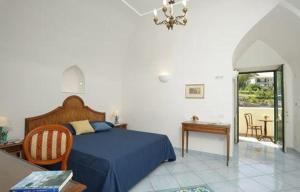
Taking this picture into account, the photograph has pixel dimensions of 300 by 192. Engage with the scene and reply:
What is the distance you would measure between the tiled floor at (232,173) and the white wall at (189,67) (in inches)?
22.6

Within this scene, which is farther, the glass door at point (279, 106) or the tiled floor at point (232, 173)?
the glass door at point (279, 106)

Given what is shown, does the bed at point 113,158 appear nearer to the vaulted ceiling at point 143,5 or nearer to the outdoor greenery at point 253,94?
the vaulted ceiling at point 143,5

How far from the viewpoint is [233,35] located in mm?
4121

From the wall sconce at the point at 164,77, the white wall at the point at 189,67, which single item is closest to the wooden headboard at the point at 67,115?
the white wall at the point at 189,67

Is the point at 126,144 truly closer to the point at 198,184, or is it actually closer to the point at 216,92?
the point at 198,184

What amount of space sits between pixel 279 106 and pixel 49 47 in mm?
6070

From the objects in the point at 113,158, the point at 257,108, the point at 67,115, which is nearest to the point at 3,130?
the point at 67,115

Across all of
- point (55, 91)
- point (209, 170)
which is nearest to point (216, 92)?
point (209, 170)

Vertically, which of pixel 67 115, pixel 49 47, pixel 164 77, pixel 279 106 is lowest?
pixel 67 115

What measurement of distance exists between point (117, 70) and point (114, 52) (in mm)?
603

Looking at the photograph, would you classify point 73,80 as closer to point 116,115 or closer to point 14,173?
point 116,115

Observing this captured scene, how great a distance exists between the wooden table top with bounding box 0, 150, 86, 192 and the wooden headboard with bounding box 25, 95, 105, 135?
2.31m

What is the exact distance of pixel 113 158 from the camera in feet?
7.85

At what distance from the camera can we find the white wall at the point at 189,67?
4.15 metres
